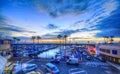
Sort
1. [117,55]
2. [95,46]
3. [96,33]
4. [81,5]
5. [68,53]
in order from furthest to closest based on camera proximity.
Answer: [68,53], [95,46], [117,55], [96,33], [81,5]

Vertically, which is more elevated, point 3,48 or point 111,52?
point 3,48

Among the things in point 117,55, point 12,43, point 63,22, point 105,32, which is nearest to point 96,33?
point 105,32

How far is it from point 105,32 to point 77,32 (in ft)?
3.85

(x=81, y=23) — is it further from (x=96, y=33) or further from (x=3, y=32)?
(x=3, y=32)

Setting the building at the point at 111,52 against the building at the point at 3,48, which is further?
the building at the point at 111,52

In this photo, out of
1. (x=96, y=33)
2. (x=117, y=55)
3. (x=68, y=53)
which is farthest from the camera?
(x=68, y=53)

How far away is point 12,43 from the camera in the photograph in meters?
9.91

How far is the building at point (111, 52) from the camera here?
791 centimetres

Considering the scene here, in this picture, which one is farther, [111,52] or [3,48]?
[111,52]

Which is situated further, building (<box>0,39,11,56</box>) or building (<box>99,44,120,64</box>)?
building (<box>99,44,120,64</box>)

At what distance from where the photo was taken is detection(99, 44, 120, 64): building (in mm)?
7908

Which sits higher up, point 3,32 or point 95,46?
point 3,32

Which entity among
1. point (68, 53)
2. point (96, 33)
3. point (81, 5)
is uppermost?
point (81, 5)

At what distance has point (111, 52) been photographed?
28.5 feet
